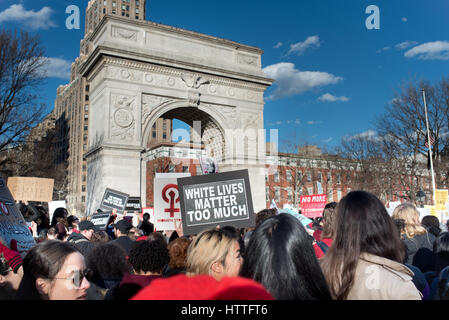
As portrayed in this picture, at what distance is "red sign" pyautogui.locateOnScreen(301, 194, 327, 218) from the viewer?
14883 millimetres

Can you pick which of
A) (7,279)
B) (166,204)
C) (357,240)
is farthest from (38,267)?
(166,204)

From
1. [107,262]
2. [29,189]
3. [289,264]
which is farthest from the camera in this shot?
[29,189]

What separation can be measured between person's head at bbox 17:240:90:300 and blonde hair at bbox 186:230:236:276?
768mm

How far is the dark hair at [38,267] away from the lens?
2.52 metres

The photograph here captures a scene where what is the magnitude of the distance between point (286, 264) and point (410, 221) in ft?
11.5

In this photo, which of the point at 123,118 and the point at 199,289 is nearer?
the point at 199,289

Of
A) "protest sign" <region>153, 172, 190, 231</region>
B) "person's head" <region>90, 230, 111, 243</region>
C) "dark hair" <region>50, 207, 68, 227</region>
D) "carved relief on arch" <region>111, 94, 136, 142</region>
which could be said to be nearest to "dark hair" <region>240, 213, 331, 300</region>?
"person's head" <region>90, 230, 111, 243</region>

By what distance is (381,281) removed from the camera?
227 cm

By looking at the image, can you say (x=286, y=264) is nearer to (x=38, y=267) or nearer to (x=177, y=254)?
(x=38, y=267)

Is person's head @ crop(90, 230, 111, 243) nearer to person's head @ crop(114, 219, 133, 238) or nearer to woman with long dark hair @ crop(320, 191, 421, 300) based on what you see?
person's head @ crop(114, 219, 133, 238)

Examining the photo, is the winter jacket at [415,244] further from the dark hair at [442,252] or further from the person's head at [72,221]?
the person's head at [72,221]
